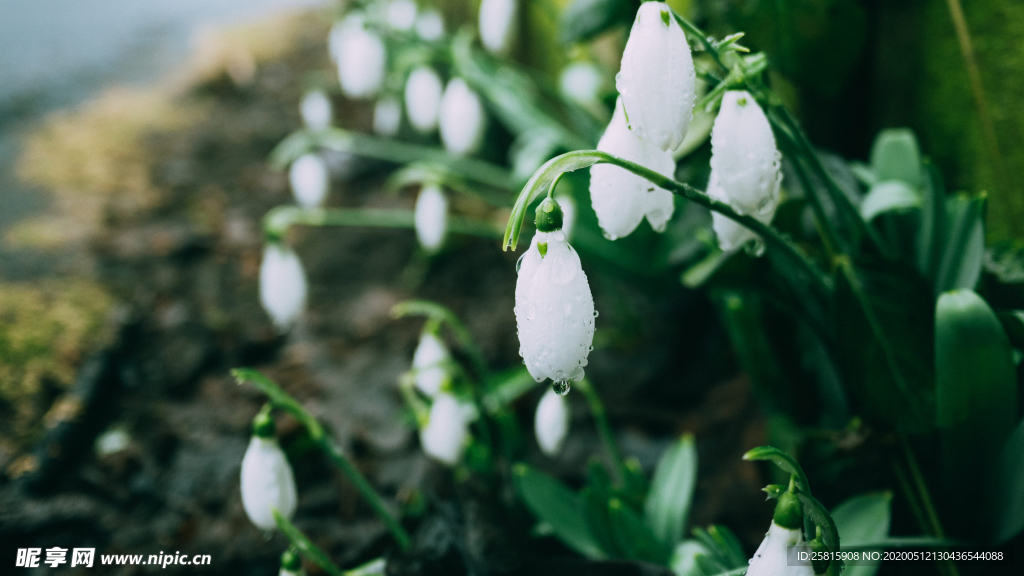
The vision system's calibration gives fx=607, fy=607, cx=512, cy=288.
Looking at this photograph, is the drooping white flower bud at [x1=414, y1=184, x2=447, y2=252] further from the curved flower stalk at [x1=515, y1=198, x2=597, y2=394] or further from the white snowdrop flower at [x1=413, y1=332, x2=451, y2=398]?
the curved flower stalk at [x1=515, y1=198, x2=597, y2=394]

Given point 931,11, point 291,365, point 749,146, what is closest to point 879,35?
point 931,11

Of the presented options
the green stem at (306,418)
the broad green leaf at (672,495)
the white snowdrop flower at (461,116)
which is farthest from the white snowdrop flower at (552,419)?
the white snowdrop flower at (461,116)

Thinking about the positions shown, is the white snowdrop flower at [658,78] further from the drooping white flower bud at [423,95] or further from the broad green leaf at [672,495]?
the drooping white flower bud at [423,95]

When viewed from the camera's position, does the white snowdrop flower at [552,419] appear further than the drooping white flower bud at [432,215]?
No

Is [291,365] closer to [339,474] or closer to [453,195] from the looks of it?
[339,474]

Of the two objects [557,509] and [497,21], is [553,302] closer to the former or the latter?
[557,509]

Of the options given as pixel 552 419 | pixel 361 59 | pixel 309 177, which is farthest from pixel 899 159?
pixel 309 177

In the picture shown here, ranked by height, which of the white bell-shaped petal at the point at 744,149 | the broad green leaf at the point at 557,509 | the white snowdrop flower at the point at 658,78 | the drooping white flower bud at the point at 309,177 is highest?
the white snowdrop flower at the point at 658,78
